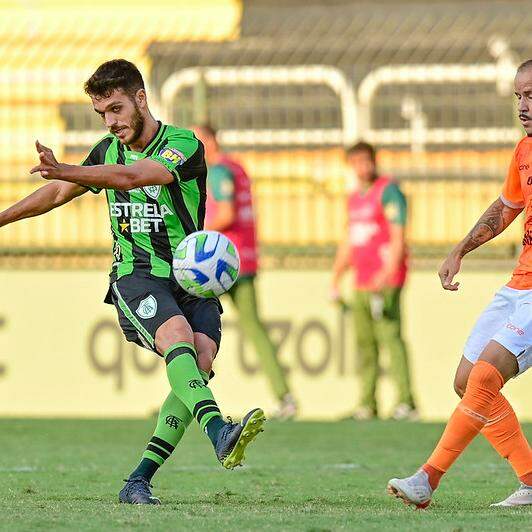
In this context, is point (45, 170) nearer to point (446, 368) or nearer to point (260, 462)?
point (260, 462)

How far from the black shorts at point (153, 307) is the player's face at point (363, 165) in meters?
5.47

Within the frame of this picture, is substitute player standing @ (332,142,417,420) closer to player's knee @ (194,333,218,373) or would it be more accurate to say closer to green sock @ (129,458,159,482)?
player's knee @ (194,333,218,373)

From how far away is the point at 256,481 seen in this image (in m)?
7.35

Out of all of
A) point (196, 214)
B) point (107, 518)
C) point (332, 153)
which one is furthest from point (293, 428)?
point (107, 518)

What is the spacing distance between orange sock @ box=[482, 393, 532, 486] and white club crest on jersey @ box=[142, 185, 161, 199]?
1.64 meters

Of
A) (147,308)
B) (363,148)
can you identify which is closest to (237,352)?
(363,148)

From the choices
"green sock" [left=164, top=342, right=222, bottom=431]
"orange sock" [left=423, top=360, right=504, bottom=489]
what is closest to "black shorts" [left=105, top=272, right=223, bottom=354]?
"green sock" [left=164, top=342, right=222, bottom=431]

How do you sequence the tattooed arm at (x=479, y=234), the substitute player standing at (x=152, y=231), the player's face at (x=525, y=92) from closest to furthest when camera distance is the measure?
the player's face at (x=525, y=92) → the substitute player standing at (x=152, y=231) → the tattooed arm at (x=479, y=234)

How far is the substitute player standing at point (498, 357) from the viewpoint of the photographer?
5.75 meters

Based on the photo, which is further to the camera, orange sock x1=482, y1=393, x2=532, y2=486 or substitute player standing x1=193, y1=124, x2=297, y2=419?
substitute player standing x1=193, y1=124, x2=297, y2=419

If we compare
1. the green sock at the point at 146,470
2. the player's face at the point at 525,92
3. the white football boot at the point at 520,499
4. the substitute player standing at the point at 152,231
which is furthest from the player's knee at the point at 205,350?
the player's face at the point at 525,92

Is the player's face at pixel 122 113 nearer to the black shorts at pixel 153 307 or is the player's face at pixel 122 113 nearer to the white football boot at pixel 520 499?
the black shorts at pixel 153 307

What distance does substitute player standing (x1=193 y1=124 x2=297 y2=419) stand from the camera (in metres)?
11.2

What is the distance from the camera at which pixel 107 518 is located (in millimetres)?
5410
